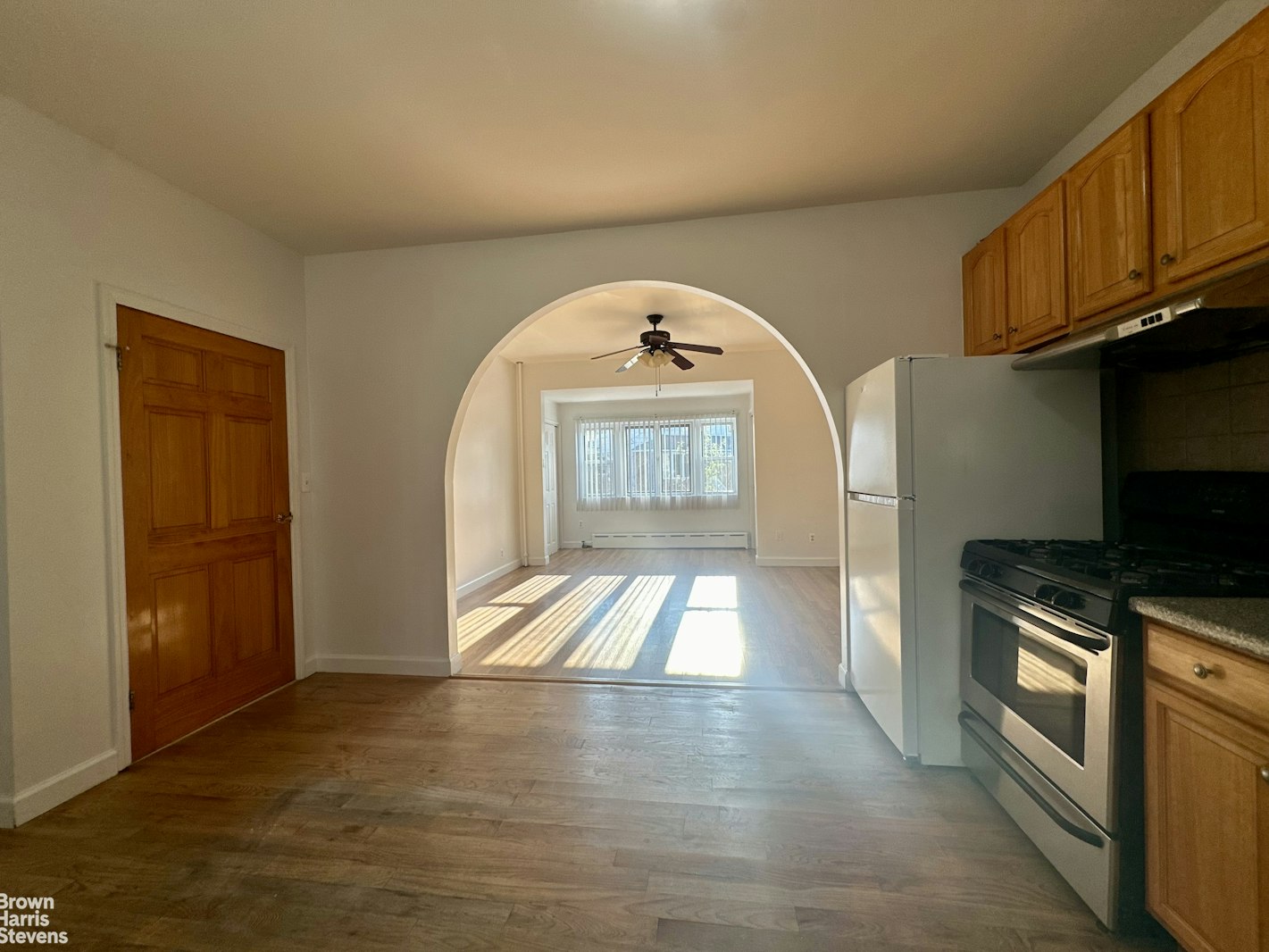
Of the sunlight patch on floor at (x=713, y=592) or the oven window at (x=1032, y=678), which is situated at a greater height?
the oven window at (x=1032, y=678)

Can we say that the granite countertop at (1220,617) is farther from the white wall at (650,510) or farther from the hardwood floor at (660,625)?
the white wall at (650,510)

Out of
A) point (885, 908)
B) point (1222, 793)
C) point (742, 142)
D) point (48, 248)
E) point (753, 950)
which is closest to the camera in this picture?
point (1222, 793)

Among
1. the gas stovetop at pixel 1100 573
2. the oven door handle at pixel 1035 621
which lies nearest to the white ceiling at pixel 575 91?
the gas stovetop at pixel 1100 573

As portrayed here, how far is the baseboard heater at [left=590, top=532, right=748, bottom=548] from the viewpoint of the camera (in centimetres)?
863

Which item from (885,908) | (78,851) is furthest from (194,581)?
(885,908)

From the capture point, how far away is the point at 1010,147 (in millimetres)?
2465

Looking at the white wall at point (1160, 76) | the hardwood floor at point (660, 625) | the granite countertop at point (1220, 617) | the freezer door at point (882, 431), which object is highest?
the white wall at point (1160, 76)

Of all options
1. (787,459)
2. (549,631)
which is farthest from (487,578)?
(787,459)

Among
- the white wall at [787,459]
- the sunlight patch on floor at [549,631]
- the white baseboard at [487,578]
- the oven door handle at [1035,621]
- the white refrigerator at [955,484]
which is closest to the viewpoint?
the oven door handle at [1035,621]

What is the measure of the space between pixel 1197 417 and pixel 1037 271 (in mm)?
789

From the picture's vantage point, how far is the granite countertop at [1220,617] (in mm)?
1092

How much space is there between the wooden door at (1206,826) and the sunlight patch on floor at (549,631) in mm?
2925

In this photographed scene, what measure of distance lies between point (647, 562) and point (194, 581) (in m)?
5.34

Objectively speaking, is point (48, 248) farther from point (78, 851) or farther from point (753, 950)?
point (753, 950)
